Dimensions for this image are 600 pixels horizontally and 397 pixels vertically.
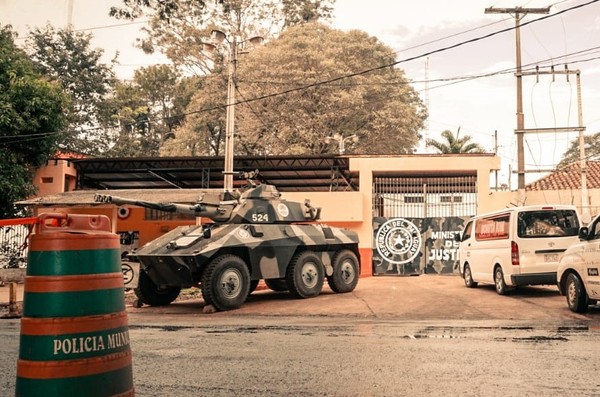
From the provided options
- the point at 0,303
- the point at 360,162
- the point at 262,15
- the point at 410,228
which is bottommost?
the point at 0,303

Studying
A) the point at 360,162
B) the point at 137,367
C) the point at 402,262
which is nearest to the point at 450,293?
the point at 402,262

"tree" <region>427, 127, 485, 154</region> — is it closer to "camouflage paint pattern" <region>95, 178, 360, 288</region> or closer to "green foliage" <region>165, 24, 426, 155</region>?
"green foliage" <region>165, 24, 426, 155</region>

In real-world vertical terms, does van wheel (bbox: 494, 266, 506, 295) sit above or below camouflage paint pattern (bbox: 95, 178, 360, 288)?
below

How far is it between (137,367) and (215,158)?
697 inches

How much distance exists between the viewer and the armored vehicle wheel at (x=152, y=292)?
11.6 m

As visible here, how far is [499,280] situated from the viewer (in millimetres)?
12484

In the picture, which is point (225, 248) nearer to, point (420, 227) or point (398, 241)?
point (398, 241)

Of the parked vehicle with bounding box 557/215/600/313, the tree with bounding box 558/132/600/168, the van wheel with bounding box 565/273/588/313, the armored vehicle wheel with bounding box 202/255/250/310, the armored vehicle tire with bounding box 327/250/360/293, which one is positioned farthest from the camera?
the tree with bounding box 558/132/600/168

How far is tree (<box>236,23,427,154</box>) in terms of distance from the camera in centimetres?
3316

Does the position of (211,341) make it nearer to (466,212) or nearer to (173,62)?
(466,212)

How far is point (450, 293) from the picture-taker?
13.4m

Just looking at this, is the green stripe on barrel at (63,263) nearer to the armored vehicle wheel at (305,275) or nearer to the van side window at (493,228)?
the armored vehicle wheel at (305,275)

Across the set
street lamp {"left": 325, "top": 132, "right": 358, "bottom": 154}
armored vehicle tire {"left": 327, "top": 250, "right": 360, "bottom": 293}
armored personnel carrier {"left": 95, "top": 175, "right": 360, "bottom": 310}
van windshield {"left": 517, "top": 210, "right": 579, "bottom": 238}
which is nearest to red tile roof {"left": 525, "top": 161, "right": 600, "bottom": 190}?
street lamp {"left": 325, "top": 132, "right": 358, "bottom": 154}

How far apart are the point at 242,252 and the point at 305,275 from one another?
1.80 meters
